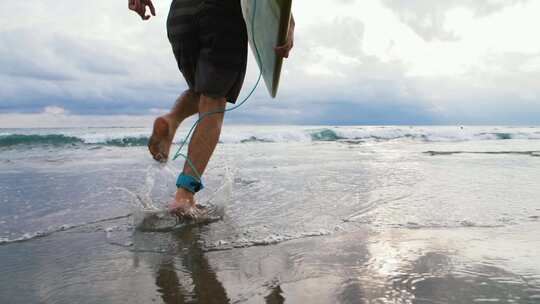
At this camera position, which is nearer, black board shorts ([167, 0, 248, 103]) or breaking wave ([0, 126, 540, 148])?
black board shorts ([167, 0, 248, 103])

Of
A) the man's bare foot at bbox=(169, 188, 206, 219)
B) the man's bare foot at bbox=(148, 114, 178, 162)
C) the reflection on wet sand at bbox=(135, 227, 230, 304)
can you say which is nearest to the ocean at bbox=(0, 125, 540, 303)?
the reflection on wet sand at bbox=(135, 227, 230, 304)

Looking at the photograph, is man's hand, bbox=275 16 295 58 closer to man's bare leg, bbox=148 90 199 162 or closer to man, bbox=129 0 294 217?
man, bbox=129 0 294 217

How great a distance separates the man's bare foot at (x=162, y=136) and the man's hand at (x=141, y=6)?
2.25ft

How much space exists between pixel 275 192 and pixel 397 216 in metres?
1.02

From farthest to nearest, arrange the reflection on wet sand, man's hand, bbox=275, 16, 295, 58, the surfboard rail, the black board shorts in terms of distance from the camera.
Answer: the black board shorts, man's hand, bbox=275, 16, 295, 58, the surfboard rail, the reflection on wet sand

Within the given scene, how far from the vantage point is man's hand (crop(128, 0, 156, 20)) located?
260 centimetres

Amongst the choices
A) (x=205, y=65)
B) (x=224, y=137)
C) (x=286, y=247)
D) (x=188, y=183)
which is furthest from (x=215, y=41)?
(x=224, y=137)

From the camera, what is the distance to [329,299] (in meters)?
1.13

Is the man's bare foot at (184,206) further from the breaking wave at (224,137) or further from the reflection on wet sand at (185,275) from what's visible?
the breaking wave at (224,137)

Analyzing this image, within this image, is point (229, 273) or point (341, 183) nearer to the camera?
point (229, 273)

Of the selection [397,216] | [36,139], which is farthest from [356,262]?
[36,139]

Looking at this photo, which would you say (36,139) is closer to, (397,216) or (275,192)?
(275,192)

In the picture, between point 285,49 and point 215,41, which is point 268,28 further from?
point 215,41

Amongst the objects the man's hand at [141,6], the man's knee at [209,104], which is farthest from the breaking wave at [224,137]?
the man's knee at [209,104]
